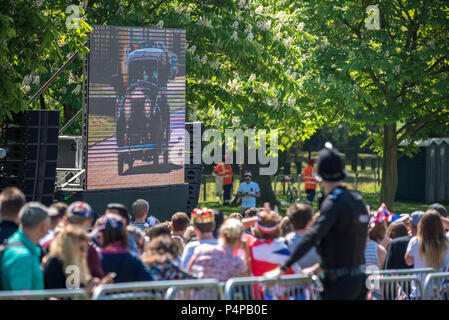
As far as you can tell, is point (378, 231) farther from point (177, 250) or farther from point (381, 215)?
point (177, 250)

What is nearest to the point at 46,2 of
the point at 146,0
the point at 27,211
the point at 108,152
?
the point at 108,152

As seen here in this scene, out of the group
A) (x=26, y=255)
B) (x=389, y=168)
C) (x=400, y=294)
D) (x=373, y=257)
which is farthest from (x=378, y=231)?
(x=389, y=168)

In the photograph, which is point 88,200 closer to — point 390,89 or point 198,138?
point 198,138

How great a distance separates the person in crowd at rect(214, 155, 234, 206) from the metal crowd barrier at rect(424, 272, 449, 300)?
63.5 feet

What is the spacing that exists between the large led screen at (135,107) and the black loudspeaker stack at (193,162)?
1126mm

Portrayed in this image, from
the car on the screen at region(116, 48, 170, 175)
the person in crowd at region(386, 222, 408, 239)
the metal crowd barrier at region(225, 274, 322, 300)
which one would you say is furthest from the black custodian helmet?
the car on the screen at region(116, 48, 170, 175)

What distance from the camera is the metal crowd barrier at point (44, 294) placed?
5375 mm

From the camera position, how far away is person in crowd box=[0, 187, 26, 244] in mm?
6434

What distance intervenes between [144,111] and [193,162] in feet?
8.57

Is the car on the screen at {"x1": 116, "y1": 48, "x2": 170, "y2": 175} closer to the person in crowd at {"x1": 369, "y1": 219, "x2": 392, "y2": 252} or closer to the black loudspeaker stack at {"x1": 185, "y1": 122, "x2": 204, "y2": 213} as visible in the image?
the black loudspeaker stack at {"x1": 185, "y1": 122, "x2": 204, "y2": 213}

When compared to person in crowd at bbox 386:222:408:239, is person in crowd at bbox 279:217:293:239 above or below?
above

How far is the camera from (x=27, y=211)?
19.6 feet

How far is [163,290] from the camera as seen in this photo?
5926mm
